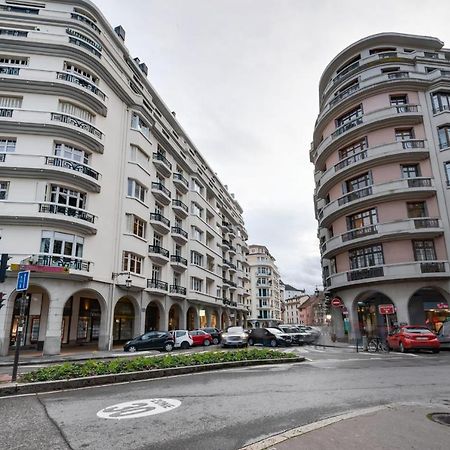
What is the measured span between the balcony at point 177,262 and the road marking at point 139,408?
91.5 feet

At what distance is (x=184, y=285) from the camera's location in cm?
3862

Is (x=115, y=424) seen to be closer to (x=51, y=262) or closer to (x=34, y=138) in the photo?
(x=51, y=262)

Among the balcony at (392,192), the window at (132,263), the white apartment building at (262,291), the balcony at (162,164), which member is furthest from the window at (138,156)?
the white apartment building at (262,291)

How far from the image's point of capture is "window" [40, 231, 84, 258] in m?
22.7

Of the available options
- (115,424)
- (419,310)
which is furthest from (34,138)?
(419,310)

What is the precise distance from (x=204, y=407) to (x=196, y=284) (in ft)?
115

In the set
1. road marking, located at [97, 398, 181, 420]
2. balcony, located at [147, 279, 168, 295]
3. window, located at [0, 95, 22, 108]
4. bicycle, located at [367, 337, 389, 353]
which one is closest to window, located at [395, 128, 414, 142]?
bicycle, located at [367, 337, 389, 353]

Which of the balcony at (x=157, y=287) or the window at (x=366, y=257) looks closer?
the window at (x=366, y=257)

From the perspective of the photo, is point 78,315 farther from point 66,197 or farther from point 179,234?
point 179,234

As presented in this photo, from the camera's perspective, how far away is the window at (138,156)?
3081 cm

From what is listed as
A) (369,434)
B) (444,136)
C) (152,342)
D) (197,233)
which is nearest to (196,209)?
(197,233)

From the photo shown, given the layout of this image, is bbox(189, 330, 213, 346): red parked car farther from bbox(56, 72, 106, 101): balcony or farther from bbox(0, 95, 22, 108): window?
bbox(0, 95, 22, 108): window

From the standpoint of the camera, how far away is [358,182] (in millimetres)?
31922

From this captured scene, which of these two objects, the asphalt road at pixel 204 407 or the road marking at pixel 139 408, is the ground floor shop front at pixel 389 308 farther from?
the road marking at pixel 139 408
